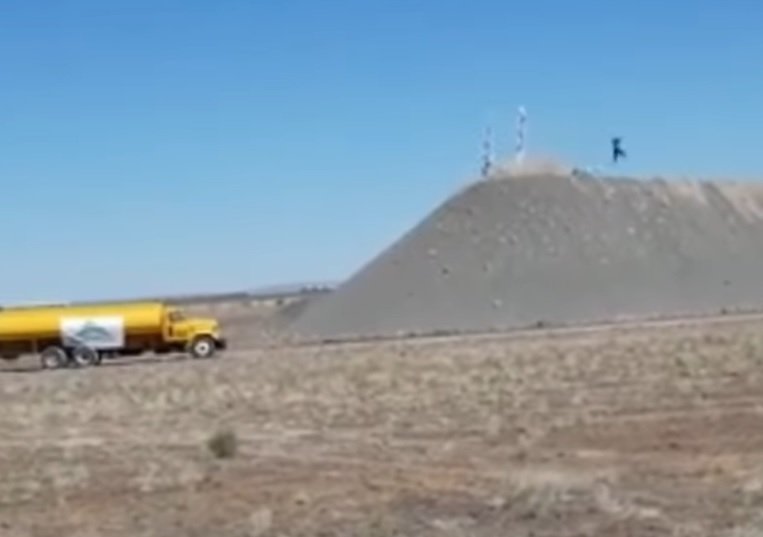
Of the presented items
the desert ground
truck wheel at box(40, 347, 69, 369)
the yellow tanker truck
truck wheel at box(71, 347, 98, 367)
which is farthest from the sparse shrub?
truck wheel at box(40, 347, 69, 369)

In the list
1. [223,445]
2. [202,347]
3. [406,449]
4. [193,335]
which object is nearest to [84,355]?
[193,335]

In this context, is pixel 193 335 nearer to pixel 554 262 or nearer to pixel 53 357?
pixel 53 357

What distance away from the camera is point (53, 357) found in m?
65.1

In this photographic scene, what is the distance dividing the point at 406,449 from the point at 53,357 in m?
41.9

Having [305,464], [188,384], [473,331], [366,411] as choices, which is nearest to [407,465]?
[305,464]

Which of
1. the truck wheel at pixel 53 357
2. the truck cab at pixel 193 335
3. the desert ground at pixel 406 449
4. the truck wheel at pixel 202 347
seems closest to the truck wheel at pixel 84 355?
the truck wheel at pixel 53 357

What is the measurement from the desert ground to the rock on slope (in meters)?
39.6

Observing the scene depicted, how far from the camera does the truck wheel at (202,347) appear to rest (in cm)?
6316

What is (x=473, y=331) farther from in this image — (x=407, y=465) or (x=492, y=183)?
(x=407, y=465)

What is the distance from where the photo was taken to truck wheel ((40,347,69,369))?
6456 cm

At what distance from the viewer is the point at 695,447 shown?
23.4 meters

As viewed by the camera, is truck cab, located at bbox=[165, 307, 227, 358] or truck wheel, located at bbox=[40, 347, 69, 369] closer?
truck cab, located at bbox=[165, 307, 227, 358]

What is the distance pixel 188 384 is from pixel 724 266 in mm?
57319

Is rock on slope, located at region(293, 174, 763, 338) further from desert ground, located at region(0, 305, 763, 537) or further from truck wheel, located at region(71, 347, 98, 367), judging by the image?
desert ground, located at region(0, 305, 763, 537)
